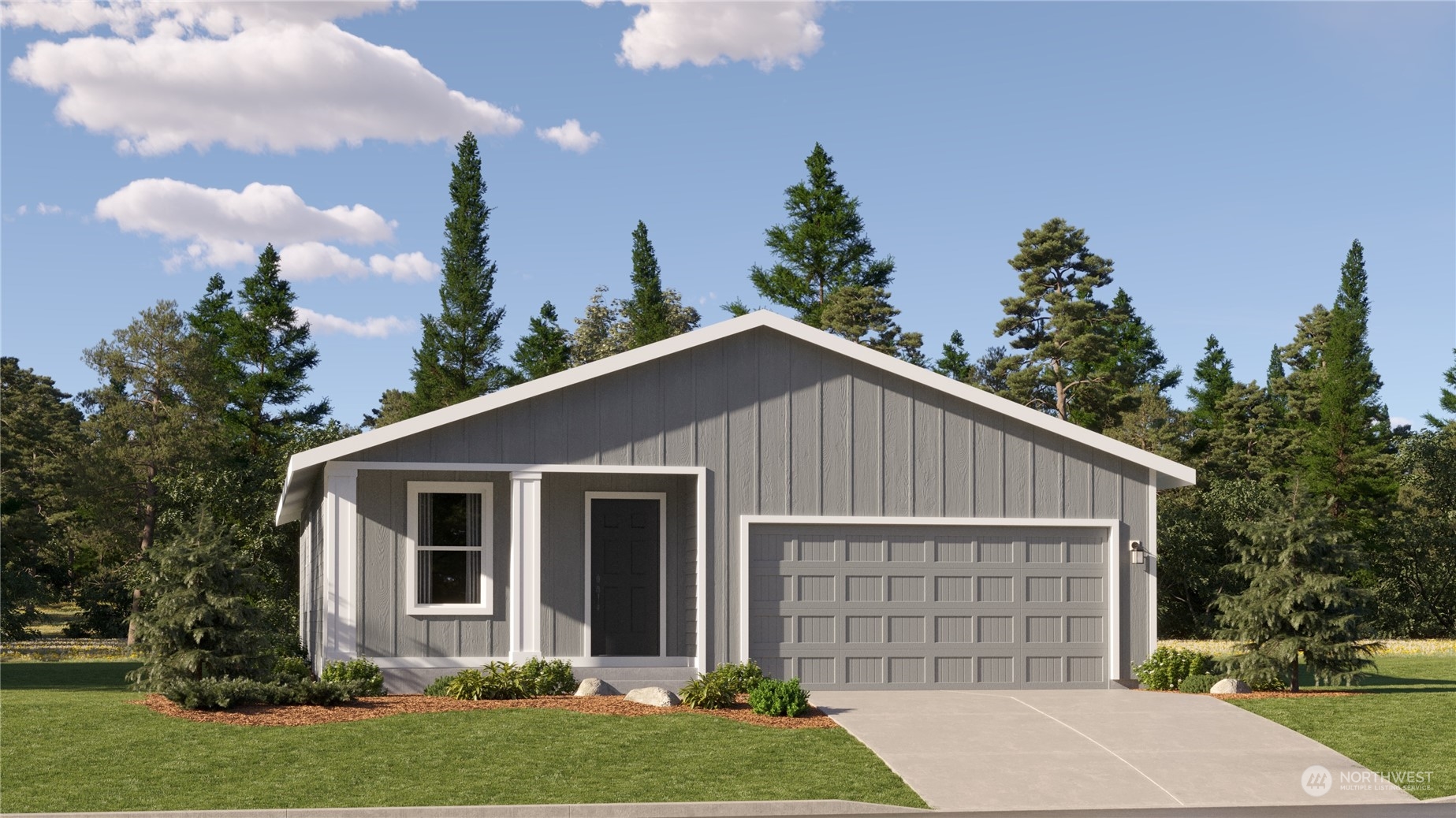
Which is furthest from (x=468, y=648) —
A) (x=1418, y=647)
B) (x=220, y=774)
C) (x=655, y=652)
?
(x=1418, y=647)

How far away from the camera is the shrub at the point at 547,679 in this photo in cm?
1700

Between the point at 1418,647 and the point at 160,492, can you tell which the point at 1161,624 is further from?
the point at 160,492

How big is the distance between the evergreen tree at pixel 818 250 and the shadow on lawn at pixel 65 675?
2824 centimetres

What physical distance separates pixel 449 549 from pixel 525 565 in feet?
3.50

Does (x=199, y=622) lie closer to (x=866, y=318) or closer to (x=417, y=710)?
(x=417, y=710)

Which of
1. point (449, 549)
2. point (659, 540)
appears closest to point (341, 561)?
point (449, 549)

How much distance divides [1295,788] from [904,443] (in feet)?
22.9

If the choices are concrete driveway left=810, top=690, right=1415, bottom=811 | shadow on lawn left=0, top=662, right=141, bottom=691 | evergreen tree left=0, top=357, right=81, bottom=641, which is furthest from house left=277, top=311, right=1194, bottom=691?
evergreen tree left=0, top=357, right=81, bottom=641

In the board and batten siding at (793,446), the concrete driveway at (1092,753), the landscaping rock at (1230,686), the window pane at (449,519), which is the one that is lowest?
the concrete driveway at (1092,753)

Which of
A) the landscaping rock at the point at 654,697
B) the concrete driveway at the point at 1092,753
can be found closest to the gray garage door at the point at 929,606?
the concrete driveway at the point at 1092,753

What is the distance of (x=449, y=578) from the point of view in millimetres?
18156

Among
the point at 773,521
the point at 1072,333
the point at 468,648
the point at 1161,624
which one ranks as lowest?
the point at 1161,624

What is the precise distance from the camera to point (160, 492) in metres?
42.7

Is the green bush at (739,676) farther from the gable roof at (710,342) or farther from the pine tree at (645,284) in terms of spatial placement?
the pine tree at (645,284)
